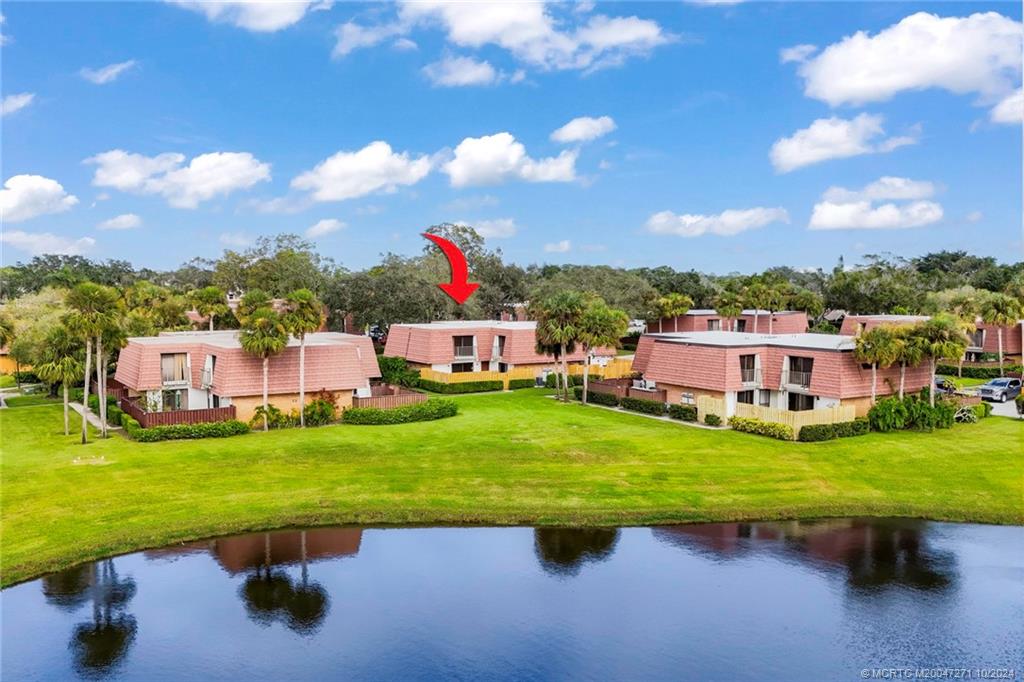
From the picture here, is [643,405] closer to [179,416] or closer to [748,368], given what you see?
[748,368]

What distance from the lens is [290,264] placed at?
8800 cm

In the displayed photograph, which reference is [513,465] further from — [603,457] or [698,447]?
[698,447]

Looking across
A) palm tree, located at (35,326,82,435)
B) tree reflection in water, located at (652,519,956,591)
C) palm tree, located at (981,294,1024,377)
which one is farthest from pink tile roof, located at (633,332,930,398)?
palm tree, located at (35,326,82,435)

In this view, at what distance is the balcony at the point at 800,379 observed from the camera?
4247 cm

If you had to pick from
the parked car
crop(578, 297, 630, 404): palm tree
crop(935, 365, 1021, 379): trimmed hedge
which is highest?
crop(578, 297, 630, 404): palm tree

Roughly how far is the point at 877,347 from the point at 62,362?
1679 inches

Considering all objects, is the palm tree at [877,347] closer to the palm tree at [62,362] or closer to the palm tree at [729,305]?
the palm tree at [729,305]

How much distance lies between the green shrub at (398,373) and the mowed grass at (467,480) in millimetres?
16984

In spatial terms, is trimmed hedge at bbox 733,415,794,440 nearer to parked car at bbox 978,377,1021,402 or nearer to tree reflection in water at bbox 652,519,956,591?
Result: tree reflection in water at bbox 652,519,956,591

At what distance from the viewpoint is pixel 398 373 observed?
59.4 meters

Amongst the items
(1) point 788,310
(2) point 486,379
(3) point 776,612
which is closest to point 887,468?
(3) point 776,612

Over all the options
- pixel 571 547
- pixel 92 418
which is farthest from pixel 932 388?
pixel 92 418

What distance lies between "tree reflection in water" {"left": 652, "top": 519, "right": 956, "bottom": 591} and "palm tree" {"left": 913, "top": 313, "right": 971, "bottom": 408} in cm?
1611

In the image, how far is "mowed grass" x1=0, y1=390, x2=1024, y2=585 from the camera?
26.3 metres
